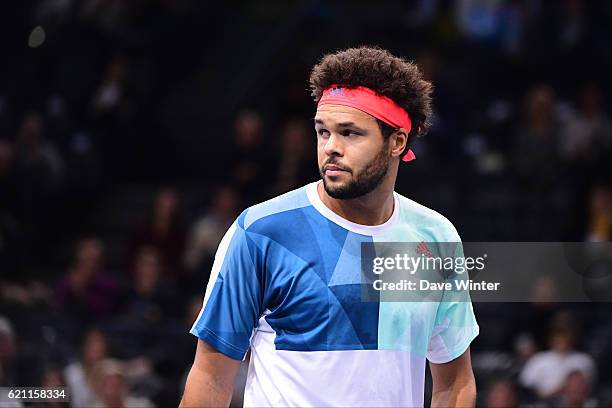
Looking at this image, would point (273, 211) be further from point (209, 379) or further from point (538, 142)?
point (538, 142)

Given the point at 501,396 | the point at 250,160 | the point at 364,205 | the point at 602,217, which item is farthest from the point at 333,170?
the point at 250,160

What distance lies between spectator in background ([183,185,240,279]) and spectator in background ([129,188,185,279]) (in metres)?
0.10

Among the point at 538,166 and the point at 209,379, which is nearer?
the point at 209,379

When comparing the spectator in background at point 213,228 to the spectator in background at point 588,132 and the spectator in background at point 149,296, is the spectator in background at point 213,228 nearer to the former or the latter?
the spectator in background at point 149,296

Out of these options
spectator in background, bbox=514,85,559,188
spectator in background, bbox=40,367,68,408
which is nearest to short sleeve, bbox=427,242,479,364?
spectator in background, bbox=40,367,68,408

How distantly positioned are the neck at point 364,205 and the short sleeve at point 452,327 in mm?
293

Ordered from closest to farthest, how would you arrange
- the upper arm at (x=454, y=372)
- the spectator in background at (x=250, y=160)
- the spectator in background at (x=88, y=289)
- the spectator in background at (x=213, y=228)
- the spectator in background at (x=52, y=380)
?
the upper arm at (x=454, y=372), the spectator in background at (x=52, y=380), the spectator in background at (x=88, y=289), the spectator in background at (x=213, y=228), the spectator in background at (x=250, y=160)

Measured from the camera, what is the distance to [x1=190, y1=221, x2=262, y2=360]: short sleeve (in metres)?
3.48

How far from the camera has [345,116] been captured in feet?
11.7

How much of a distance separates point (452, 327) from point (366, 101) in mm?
790

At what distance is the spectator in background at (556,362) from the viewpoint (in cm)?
785

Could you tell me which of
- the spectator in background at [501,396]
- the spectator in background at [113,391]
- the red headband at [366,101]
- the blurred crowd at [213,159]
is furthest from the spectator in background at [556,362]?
the red headband at [366,101]

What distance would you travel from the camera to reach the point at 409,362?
3.61m

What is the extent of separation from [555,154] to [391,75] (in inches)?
245
